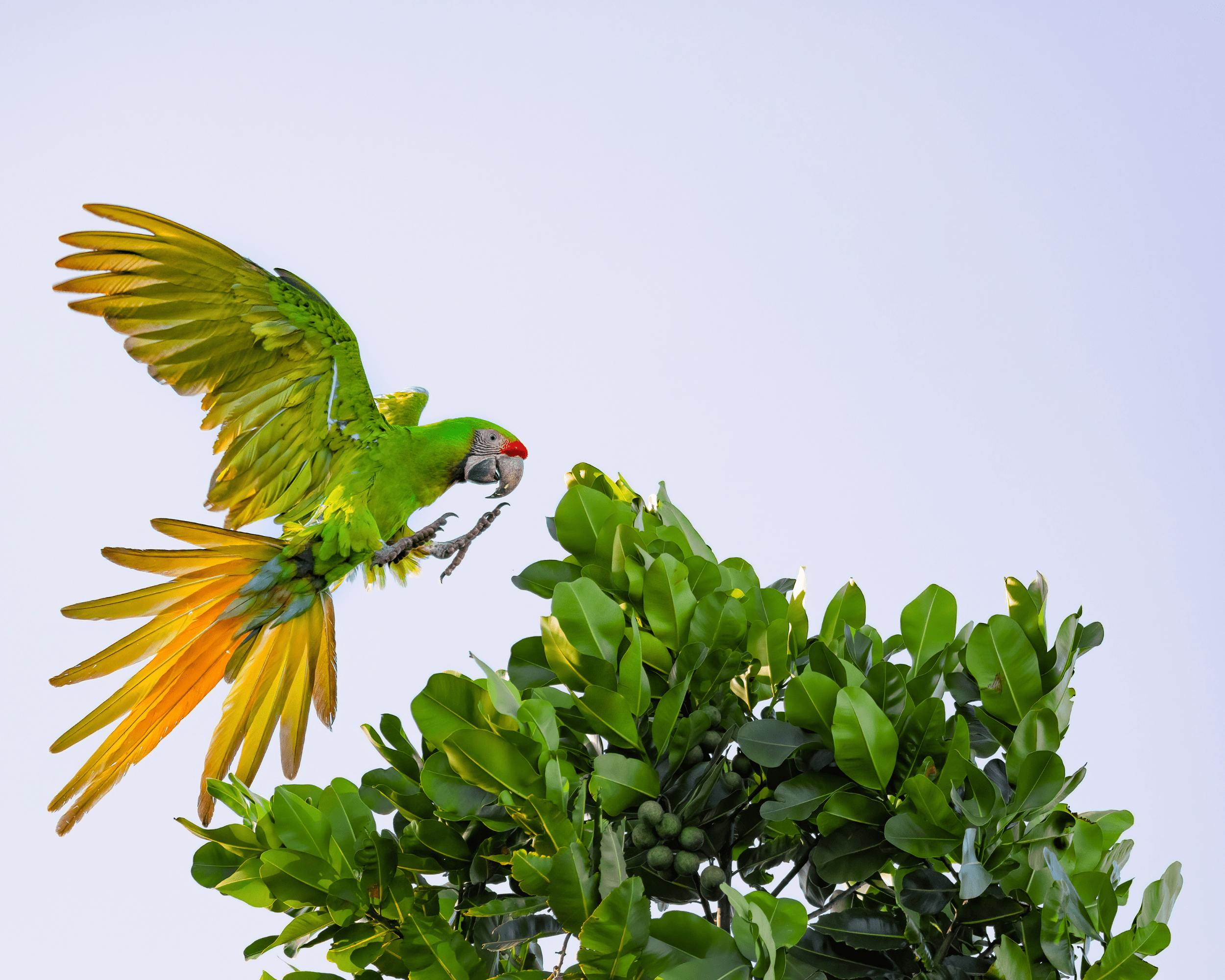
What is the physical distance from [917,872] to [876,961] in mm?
90

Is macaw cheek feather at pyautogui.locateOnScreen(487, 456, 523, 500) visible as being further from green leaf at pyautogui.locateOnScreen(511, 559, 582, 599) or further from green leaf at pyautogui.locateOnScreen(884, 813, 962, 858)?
green leaf at pyautogui.locateOnScreen(884, 813, 962, 858)

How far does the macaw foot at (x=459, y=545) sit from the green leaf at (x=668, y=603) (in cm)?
103

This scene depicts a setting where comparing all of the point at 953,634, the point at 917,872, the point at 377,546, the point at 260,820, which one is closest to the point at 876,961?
the point at 917,872

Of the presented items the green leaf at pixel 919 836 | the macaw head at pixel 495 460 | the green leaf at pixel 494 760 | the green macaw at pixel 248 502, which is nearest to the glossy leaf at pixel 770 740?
the green leaf at pixel 919 836

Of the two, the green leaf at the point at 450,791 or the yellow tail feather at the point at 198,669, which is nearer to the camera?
the green leaf at the point at 450,791

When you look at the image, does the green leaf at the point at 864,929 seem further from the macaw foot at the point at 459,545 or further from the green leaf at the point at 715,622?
the macaw foot at the point at 459,545

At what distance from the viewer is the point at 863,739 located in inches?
30.6

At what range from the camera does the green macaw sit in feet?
5.55

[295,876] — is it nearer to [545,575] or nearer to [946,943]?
[545,575]

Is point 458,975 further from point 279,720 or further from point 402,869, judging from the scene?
point 279,720

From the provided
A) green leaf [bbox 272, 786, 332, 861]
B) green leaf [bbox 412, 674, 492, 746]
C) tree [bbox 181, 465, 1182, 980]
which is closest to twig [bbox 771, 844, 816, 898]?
tree [bbox 181, 465, 1182, 980]

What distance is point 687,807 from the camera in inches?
32.3

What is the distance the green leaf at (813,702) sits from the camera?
2.63 feet

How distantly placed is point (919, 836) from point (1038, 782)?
0.37 feet
